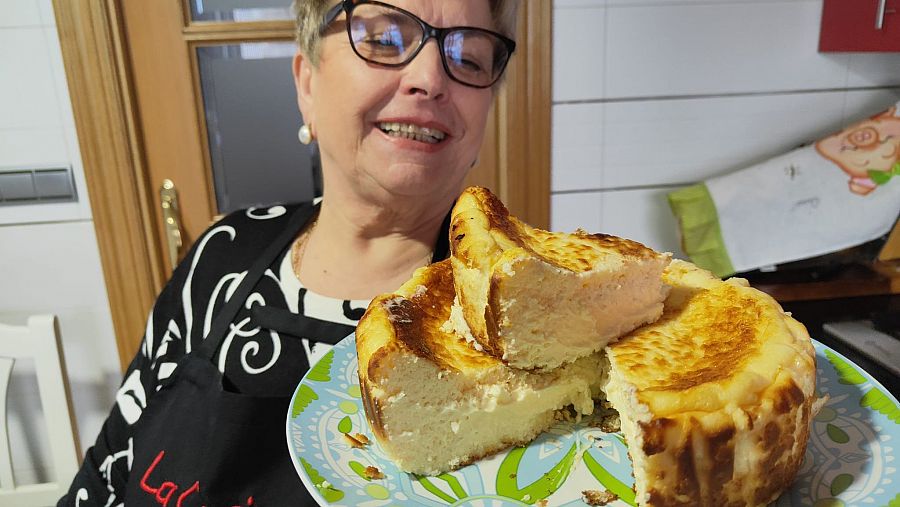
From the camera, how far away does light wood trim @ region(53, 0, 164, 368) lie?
1.79 metres

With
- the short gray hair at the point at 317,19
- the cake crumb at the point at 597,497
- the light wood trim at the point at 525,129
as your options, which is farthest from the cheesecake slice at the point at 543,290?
the light wood trim at the point at 525,129

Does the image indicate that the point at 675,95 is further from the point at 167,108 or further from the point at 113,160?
the point at 113,160

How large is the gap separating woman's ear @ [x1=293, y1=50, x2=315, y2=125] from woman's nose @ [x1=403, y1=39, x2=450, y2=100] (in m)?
0.29

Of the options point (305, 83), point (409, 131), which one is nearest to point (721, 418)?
point (409, 131)

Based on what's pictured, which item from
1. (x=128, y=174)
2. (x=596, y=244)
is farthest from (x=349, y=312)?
(x=128, y=174)

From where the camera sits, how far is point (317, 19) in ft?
3.73

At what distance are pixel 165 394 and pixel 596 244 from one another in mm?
837

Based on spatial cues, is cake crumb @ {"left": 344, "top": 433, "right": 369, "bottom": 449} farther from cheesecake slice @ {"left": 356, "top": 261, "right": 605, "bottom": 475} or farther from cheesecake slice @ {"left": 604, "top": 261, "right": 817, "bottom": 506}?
cheesecake slice @ {"left": 604, "top": 261, "right": 817, "bottom": 506}

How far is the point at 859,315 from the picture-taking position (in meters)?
1.50

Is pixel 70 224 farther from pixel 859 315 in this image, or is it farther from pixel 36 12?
pixel 859 315

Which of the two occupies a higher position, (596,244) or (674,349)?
(596,244)

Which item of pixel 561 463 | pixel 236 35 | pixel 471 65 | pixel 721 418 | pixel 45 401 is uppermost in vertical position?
pixel 236 35

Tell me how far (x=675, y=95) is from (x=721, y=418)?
1.62 meters

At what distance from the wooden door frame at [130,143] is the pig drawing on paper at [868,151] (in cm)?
90
